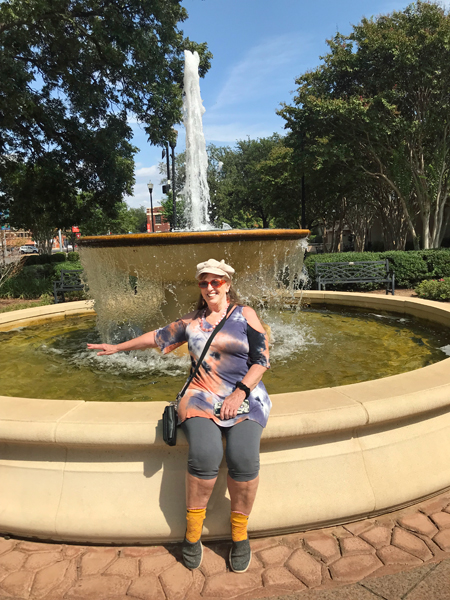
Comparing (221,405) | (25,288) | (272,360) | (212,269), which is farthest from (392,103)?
(221,405)

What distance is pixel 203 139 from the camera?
8930mm

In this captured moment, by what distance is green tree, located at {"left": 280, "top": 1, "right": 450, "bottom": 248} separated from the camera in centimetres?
1623

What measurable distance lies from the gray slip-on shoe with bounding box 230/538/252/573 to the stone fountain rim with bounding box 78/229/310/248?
117 inches

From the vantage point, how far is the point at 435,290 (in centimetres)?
973

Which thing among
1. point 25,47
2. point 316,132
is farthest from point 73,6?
point 316,132

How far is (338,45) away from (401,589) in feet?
70.8

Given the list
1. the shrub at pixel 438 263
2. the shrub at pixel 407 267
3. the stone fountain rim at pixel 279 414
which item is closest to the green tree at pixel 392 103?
the shrub at pixel 438 263

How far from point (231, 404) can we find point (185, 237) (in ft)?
8.37

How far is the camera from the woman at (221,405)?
2.24 metres

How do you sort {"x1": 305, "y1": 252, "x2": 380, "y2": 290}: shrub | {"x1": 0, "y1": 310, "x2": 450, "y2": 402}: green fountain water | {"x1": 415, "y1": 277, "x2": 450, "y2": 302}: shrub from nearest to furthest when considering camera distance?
{"x1": 0, "y1": 310, "x2": 450, "y2": 402}: green fountain water < {"x1": 415, "y1": 277, "x2": 450, "y2": 302}: shrub < {"x1": 305, "y1": 252, "x2": 380, "y2": 290}: shrub

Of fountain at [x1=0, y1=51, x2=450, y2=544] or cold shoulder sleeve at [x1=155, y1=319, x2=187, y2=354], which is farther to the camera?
cold shoulder sleeve at [x1=155, y1=319, x2=187, y2=354]

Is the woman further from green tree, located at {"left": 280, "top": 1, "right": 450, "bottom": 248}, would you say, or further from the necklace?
green tree, located at {"left": 280, "top": 1, "right": 450, "bottom": 248}

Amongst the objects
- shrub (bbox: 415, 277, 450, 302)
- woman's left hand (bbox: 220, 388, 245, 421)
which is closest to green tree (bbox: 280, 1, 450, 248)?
shrub (bbox: 415, 277, 450, 302)

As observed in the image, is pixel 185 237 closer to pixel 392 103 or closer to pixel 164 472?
pixel 164 472
